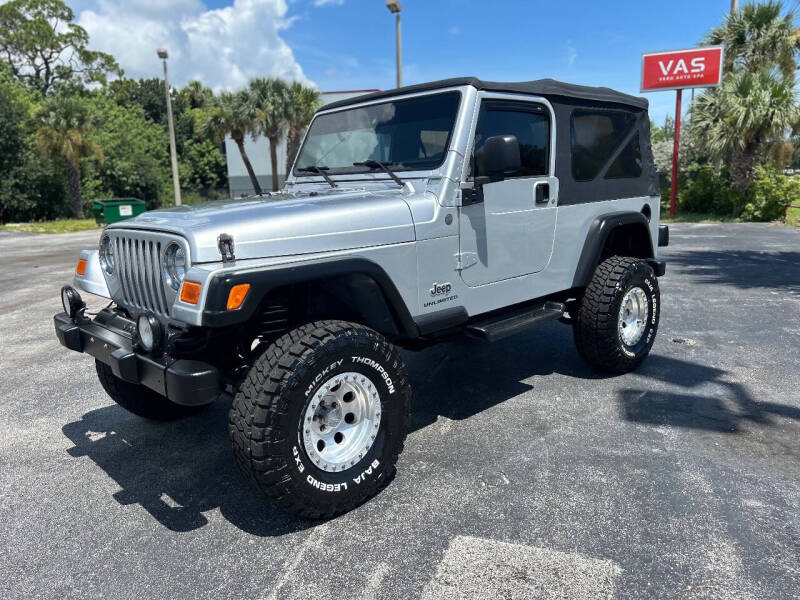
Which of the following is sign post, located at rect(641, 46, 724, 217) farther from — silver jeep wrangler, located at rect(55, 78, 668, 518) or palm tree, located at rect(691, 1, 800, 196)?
silver jeep wrangler, located at rect(55, 78, 668, 518)

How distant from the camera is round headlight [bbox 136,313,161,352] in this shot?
8.92 feet

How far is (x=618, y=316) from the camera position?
15.1 feet

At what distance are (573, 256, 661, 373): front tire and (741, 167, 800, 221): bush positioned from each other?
15.3m

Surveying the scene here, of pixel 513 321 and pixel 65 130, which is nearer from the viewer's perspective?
pixel 513 321

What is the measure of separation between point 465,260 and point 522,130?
1.07 m

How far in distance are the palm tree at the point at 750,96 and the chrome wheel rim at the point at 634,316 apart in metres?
15.9

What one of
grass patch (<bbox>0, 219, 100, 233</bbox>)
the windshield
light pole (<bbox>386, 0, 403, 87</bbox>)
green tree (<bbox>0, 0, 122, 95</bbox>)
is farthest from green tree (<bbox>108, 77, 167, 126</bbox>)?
the windshield

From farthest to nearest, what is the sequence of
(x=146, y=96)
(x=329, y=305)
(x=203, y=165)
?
(x=146, y=96) < (x=203, y=165) < (x=329, y=305)

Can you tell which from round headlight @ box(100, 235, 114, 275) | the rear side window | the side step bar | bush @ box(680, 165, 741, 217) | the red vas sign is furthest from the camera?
the red vas sign

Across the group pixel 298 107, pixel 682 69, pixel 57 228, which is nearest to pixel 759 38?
pixel 682 69

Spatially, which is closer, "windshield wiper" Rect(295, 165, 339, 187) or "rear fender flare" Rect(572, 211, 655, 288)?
"windshield wiper" Rect(295, 165, 339, 187)

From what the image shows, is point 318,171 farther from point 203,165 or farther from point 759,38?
point 203,165

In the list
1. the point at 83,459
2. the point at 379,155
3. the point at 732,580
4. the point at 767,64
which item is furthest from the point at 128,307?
the point at 767,64

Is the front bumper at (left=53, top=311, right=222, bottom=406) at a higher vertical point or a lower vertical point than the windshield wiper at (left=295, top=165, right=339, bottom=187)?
lower
